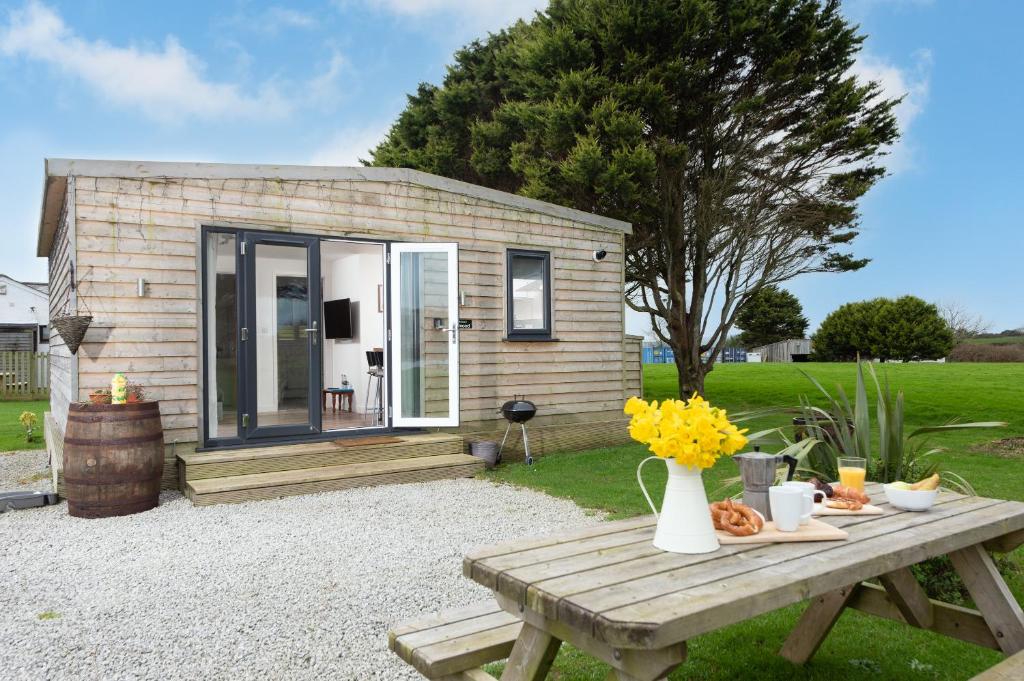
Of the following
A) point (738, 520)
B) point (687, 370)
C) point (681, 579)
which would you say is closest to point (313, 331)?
point (738, 520)

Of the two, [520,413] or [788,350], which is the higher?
[788,350]

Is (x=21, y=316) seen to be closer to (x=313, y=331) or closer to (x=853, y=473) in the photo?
(x=313, y=331)

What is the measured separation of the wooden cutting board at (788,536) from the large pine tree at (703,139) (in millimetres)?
9919

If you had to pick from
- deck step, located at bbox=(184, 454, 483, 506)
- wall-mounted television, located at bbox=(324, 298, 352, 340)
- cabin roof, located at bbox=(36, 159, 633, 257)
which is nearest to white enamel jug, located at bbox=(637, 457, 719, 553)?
deck step, located at bbox=(184, 454, 483, 506)

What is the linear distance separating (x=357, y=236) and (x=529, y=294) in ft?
6.93

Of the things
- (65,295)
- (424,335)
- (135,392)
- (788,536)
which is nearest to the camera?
(788,536)

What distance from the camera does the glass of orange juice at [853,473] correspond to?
2307mm

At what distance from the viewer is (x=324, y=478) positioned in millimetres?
5809

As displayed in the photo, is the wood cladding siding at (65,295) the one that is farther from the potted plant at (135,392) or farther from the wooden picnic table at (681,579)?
the wooden picnic table at (681,579)

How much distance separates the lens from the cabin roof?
220 inches

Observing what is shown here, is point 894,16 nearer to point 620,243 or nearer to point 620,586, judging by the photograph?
point 620,243

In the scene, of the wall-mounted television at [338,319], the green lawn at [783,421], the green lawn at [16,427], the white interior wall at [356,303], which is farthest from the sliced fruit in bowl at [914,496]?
the green lawn at [16,427]

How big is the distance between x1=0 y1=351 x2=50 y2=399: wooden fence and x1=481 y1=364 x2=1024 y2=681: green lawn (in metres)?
14.1

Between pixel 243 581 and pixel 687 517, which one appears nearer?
pixel 687 517
